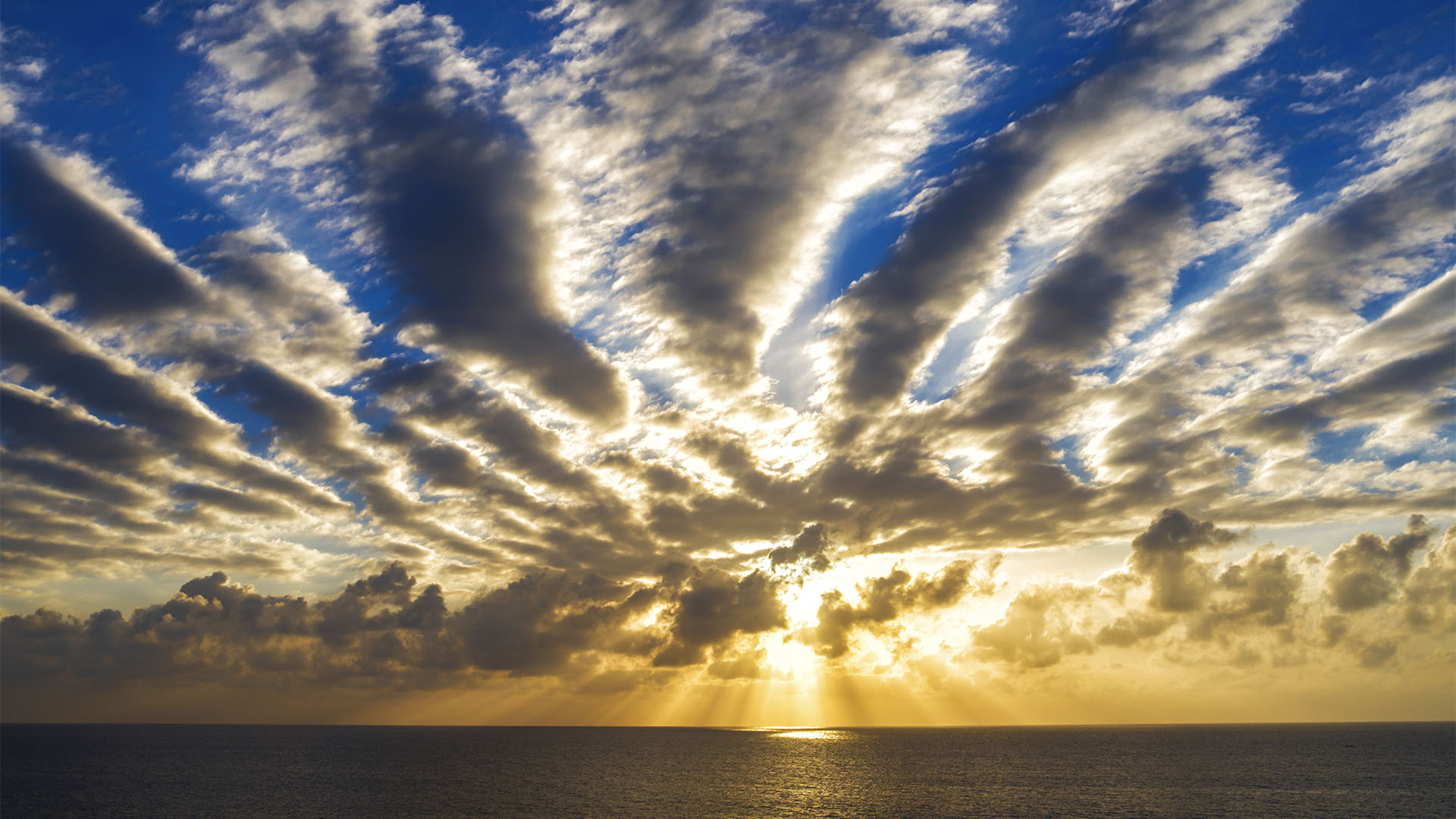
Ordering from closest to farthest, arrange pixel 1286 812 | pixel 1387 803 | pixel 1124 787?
pixel 1286 812 → pixel 1387 803 → pixel 1124 787

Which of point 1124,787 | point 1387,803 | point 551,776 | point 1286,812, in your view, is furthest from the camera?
point 551,776

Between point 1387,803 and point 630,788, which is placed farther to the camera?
point 630,788

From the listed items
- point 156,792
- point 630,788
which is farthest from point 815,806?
point 156,792

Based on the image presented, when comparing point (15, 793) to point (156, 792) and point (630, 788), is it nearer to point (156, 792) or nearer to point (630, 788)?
point (156, 792)

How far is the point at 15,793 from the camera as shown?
486ft

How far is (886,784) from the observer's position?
553 feet

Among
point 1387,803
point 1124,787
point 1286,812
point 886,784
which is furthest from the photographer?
point 886,784

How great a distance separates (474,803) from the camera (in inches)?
Result: 5300

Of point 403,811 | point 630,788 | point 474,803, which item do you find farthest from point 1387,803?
point 403,811

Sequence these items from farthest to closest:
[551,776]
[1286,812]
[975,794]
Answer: [551,776] < [975,794] < [1286,812]

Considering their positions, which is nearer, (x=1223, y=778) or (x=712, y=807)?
(x=712, y=807)

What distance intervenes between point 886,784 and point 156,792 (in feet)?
494

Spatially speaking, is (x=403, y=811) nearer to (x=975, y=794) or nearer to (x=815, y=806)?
(x=815, y=806)

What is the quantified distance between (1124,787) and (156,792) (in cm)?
19652
